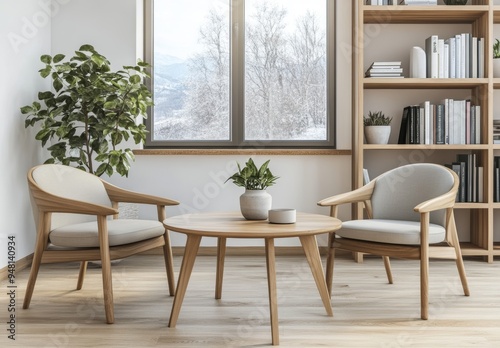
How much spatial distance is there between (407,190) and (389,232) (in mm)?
589

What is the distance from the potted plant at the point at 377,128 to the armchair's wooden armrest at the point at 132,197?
1.77 meters

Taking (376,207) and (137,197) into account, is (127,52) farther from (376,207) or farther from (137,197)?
(376,207)

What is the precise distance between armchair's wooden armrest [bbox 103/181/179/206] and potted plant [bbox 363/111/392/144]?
5.81ft

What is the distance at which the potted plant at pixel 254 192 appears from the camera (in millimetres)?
2785

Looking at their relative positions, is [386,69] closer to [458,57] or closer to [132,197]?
[458,57]

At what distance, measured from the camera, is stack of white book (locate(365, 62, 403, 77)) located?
4.12 m

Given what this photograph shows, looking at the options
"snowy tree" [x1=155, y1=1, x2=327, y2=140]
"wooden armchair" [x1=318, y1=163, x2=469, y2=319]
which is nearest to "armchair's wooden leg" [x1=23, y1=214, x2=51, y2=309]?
"wooden armchair" [x1=318, y1=163, x2=469, y2=319]

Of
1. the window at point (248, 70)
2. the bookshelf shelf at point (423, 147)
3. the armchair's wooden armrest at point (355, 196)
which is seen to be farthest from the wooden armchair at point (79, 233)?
the bookshelf shelf at point (423, 147)

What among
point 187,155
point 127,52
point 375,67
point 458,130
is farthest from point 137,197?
point 458,130

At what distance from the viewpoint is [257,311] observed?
112 inches

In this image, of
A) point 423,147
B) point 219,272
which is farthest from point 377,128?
point 219,272

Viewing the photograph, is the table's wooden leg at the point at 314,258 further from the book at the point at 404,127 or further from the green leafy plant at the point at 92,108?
the book at the point at 404,127

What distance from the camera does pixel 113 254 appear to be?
269 cm

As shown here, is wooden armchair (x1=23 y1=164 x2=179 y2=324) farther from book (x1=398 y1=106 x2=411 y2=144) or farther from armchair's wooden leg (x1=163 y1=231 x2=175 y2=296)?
book (x1=398 y1=106 x2=411 y2=144)
